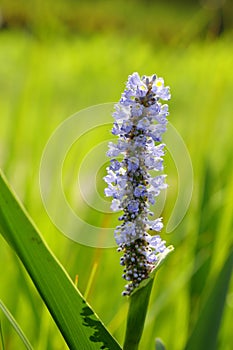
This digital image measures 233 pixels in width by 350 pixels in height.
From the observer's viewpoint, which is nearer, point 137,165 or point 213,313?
point 137,165

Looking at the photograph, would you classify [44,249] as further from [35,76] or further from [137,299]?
[35,76]

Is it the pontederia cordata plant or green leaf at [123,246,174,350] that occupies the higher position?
the pontederia cordata plant

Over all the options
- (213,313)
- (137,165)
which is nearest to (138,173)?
(137,165)

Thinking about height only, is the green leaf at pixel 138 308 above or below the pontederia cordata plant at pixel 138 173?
below

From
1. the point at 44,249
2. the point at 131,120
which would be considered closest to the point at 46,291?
the point at 44,249

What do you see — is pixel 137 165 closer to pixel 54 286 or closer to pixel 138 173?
pixel 138 173
